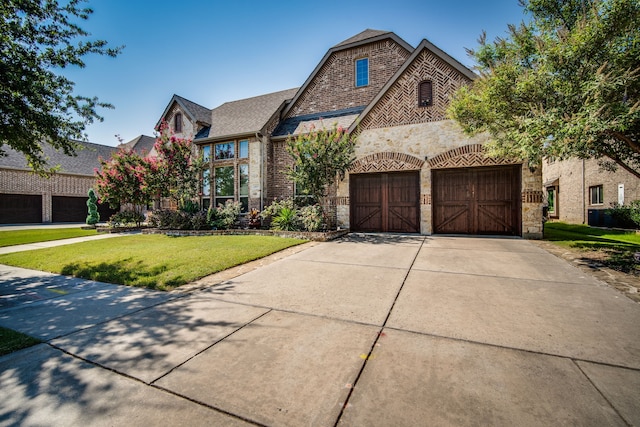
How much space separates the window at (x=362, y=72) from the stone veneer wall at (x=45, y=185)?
25.1 meters

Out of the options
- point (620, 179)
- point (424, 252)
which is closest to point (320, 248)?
point (424, 252)

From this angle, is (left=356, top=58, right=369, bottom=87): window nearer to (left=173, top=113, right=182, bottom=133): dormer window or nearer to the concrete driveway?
(left=173, top=113, right=182, bottom=133): dormer window

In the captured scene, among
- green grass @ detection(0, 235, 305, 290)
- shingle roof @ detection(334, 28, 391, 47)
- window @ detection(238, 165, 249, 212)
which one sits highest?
shingle roof @ detection(334, 28, 391, 47)

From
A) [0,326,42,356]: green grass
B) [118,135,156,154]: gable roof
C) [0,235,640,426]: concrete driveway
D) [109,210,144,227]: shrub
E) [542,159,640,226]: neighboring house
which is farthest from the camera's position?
[118,135,156,154]: gable roof

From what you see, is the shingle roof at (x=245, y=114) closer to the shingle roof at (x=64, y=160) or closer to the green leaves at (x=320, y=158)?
the green leaves at (x=320, y=158)

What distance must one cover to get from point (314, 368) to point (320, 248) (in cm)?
577

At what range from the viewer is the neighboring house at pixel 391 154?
10211 millimetres

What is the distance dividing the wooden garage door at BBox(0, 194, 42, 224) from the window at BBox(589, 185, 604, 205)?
41715 millimetres

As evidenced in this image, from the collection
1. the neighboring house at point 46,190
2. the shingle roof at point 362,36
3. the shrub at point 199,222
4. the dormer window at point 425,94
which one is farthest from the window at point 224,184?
the neighboring house at point 46,190

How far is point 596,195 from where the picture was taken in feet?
54.9

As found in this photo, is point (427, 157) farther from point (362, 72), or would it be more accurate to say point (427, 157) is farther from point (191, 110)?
point (191, 110)

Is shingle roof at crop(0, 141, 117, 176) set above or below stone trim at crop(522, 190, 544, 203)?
above

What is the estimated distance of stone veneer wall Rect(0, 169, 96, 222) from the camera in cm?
2191

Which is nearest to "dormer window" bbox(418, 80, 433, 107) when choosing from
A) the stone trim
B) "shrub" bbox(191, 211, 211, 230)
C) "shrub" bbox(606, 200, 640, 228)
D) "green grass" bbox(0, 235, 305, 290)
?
the stone trim
